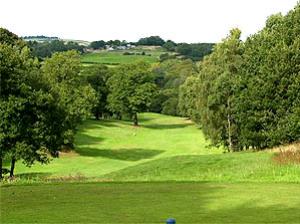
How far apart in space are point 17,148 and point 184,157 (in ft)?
38.2

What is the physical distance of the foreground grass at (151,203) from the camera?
13.3 metres

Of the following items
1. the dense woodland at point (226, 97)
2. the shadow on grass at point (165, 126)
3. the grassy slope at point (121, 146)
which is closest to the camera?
the dense woodland at point (226, 97)

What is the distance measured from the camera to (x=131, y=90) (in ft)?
336

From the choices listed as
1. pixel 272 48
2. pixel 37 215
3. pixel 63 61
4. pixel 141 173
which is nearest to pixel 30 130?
pixel 141 173

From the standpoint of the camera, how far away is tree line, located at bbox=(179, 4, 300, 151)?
44594mm

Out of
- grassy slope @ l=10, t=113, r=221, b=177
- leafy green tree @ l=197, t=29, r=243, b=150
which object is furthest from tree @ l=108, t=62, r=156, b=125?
leafy green tree @ l=197, t=29, r=243, b=150

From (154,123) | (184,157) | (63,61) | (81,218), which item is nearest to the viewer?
(81,218)

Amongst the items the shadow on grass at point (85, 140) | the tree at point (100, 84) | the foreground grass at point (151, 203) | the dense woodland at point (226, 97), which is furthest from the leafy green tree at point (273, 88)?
the tree at point (100, 84)

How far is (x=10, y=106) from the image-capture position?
37094mm

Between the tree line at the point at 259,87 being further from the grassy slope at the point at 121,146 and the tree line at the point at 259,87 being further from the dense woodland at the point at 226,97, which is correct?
the grassy slope at the point at 121,146

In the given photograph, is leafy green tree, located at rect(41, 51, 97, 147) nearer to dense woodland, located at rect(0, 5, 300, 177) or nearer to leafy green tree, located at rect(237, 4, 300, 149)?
dense woodland, located at rect(0, 5, 300, 177)

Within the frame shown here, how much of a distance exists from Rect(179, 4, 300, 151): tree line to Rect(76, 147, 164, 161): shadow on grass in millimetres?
14758

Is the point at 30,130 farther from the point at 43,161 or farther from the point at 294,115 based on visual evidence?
the point at 294,115

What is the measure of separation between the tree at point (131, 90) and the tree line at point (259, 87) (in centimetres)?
4735
